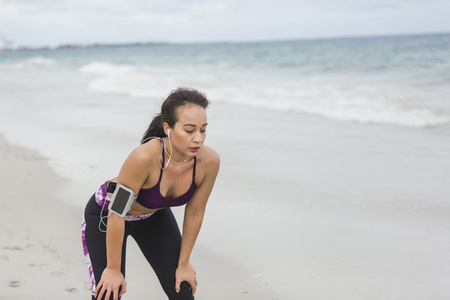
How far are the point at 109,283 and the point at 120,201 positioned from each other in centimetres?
43

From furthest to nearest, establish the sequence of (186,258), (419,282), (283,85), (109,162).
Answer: (283,85) → (109,162) → (419,282) → (186,258)

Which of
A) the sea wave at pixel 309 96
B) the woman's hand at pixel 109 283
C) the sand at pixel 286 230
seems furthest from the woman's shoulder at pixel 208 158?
the sea wave at pixel 309 96

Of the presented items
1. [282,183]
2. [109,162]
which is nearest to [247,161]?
[282,183]

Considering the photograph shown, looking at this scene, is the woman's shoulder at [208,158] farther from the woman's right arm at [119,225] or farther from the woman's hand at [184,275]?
the woman's hand at [184,275]

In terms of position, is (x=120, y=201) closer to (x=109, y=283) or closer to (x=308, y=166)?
(x=109, y=283)

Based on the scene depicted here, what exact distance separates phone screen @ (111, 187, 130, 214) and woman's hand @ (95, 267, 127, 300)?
340mm

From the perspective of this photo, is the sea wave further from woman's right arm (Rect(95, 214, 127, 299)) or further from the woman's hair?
woman's right arm (Rect(95, 214, 127, 299))

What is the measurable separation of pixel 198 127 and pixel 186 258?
756 mm

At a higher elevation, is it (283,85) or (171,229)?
(283,85)

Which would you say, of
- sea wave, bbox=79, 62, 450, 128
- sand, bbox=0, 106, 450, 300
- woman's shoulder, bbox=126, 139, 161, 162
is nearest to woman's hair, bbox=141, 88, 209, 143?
woman's shoulder, bbox=126, 139, 161, 162

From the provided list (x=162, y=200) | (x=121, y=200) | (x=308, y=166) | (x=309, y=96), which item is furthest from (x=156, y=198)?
(x=309, y=96)

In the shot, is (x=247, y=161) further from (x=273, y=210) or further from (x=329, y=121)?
(x=329, y=121)

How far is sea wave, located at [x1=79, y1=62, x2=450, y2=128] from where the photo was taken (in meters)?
10.9

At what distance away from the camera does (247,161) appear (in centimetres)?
720
